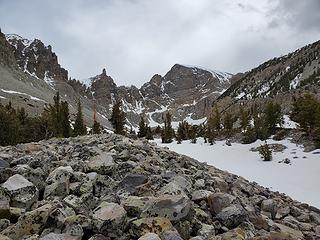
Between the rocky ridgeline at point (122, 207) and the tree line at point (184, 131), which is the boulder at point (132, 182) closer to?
the rocky ridgeline at point (122, 207)

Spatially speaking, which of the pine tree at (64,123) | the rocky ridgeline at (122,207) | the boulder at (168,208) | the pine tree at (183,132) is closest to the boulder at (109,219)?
the rocky ridgeline at (122,207)

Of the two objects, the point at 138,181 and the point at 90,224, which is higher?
the point at 138,181

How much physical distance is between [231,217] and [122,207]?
2417 millimetres

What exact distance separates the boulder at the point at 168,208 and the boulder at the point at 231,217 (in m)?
1.04

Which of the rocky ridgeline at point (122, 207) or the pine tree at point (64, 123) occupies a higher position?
the pine tree at point (64, 123)

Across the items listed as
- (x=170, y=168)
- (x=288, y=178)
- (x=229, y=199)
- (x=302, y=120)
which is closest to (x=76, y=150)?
(x=170, y=168)

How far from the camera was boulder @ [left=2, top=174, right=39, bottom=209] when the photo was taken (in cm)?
731

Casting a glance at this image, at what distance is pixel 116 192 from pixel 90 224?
1.89 metres

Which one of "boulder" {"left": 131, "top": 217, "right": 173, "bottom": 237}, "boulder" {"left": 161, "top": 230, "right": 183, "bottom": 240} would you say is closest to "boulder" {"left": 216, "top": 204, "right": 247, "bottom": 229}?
"boulder" {"left": 131, "top": 217, "right": 173, "bottom": 237}

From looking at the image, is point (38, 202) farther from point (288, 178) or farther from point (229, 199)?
point (288, 178)

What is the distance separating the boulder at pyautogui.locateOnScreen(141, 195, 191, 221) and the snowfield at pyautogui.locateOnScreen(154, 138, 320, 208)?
11.4 meters

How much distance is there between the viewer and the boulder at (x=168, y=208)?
6.85 metres

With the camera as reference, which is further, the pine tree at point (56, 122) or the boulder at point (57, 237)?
the pine tree at point (56, 122)

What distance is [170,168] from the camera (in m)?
11.7
